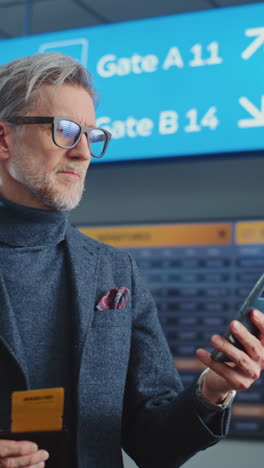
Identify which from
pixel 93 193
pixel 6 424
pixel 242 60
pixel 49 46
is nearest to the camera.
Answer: pixel 6 424

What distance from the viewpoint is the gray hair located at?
1.24 metres

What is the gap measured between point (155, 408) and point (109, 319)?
17 centimetres

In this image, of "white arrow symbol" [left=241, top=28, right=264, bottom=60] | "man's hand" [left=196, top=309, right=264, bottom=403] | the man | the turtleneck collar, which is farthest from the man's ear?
"white arrow symbol" [left=241, top=28, right=264, bottom=60]

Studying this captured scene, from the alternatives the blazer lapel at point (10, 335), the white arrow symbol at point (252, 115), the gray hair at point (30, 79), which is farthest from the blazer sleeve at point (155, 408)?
the white arrow symbol at point (252, 115)

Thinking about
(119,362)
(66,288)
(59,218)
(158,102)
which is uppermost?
(158,102)

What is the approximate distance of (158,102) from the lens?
2336mm

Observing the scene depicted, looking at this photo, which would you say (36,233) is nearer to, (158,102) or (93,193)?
(158,102)

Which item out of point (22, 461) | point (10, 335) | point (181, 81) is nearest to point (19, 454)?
point (22, 461)

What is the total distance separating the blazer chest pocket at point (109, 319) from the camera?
1173mm

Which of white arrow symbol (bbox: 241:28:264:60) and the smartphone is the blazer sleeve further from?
white arrow symbol (bbox: 241:28:264:60)

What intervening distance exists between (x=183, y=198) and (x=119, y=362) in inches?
61.2

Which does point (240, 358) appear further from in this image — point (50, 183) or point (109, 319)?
point (50, 183)

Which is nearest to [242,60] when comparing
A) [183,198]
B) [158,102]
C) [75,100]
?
[158,102]

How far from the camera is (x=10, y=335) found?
1057 mm
